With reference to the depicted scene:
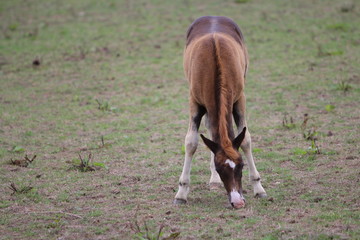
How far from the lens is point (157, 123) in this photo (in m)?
9.32

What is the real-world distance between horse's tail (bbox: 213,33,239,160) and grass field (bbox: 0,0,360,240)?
69 cm

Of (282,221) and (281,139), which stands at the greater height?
(282,221)

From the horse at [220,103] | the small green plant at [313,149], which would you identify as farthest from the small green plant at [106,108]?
the small green plant at [313,149]

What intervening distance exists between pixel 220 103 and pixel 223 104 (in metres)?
0.03

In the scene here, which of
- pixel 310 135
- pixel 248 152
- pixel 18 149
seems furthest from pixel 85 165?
pixel 310 135

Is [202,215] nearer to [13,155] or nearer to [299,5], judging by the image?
[13,155]

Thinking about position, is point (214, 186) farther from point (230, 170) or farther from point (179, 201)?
point (230, 170)

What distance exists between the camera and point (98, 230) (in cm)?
526

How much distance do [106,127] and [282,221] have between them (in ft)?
15.3

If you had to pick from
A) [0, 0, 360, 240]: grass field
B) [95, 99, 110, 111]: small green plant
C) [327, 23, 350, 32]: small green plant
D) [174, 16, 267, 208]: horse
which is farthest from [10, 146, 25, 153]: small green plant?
[327, 23, 350, 32]: small green plant

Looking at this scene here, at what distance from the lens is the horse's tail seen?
5445mm

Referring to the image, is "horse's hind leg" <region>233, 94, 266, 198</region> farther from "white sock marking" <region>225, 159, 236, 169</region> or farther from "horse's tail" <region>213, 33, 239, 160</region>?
"white sock marking" <region>225, 159, 236, 169</region>

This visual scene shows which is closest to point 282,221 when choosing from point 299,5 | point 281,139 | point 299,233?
point 299,233

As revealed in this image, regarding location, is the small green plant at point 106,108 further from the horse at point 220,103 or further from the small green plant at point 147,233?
the small green plant at point 147,233
